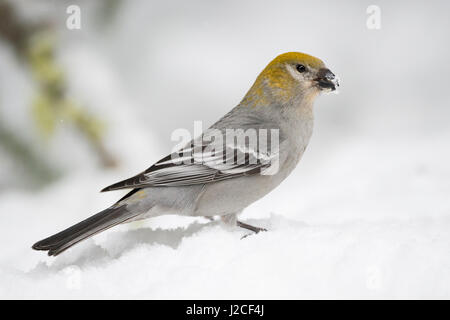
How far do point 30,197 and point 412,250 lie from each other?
8.92ft

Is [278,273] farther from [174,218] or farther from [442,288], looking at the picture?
[174,218]

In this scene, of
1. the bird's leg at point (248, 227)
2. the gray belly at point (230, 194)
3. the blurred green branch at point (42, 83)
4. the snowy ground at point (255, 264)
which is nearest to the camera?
the snowy ground at point (255, 264)

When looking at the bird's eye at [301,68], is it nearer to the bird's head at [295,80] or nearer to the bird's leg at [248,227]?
the bird's head at [295,80]

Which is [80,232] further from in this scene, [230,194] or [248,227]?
[248,227]

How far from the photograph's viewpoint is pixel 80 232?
5.94 ft

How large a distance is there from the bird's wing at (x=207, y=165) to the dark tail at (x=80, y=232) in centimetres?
11

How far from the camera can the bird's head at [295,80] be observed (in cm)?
212

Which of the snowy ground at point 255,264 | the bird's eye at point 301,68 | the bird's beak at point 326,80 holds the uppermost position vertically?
the bird's eye at point 301,68

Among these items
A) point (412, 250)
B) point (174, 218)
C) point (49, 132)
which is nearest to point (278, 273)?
point (412, 250)

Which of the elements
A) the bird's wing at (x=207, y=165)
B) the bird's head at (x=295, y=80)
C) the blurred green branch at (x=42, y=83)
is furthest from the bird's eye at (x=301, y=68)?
the blurred green branch at (x=42, y=83)

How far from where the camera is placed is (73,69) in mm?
3770

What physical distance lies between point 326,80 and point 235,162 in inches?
19.5

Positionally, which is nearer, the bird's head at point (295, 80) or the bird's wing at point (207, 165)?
the bird's wing at point (207, 165)

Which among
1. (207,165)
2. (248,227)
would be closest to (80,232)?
(207,165)
